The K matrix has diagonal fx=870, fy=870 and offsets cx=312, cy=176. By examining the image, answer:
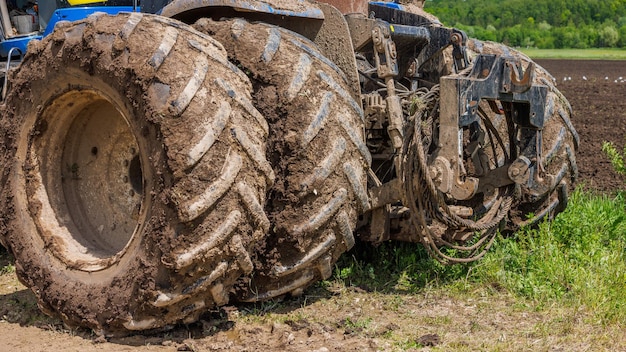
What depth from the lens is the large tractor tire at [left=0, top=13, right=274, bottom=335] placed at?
384 cm

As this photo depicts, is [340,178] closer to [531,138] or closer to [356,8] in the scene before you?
[531,138]

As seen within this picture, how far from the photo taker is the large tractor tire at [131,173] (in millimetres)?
3844

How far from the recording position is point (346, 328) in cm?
433

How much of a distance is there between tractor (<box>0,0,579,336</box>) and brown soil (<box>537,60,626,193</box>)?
127 inches

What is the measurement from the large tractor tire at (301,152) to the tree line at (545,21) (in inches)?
1564

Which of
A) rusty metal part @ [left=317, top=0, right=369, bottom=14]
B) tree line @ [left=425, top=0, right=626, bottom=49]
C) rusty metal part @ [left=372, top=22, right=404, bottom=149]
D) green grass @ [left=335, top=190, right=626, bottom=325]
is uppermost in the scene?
rusty metal part @ [left=317, top=0, right=369, bottom=14]

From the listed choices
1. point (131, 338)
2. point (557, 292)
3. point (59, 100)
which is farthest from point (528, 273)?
point (59, 100)

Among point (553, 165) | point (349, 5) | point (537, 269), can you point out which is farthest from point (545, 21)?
point (537, 269)

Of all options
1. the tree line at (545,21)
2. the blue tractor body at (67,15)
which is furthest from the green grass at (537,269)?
the tree line at (545,21)

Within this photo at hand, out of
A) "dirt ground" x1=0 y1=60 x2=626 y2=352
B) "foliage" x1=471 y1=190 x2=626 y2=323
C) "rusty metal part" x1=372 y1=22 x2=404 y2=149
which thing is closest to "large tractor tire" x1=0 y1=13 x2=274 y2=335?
"dirt ground" x1=0 y1=60 x2=626 y2=352

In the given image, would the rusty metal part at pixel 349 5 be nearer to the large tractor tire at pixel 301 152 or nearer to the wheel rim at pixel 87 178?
the large tractor tire at pixel 301 152

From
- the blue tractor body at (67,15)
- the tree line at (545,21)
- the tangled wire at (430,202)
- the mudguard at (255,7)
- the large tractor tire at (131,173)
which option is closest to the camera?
the large tractor tire at (131,173)

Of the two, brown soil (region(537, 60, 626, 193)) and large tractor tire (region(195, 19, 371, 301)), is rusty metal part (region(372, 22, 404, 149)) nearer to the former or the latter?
large tractor tire (region(195, 19, 371, 301))

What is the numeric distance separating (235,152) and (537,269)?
2210 millimetres
